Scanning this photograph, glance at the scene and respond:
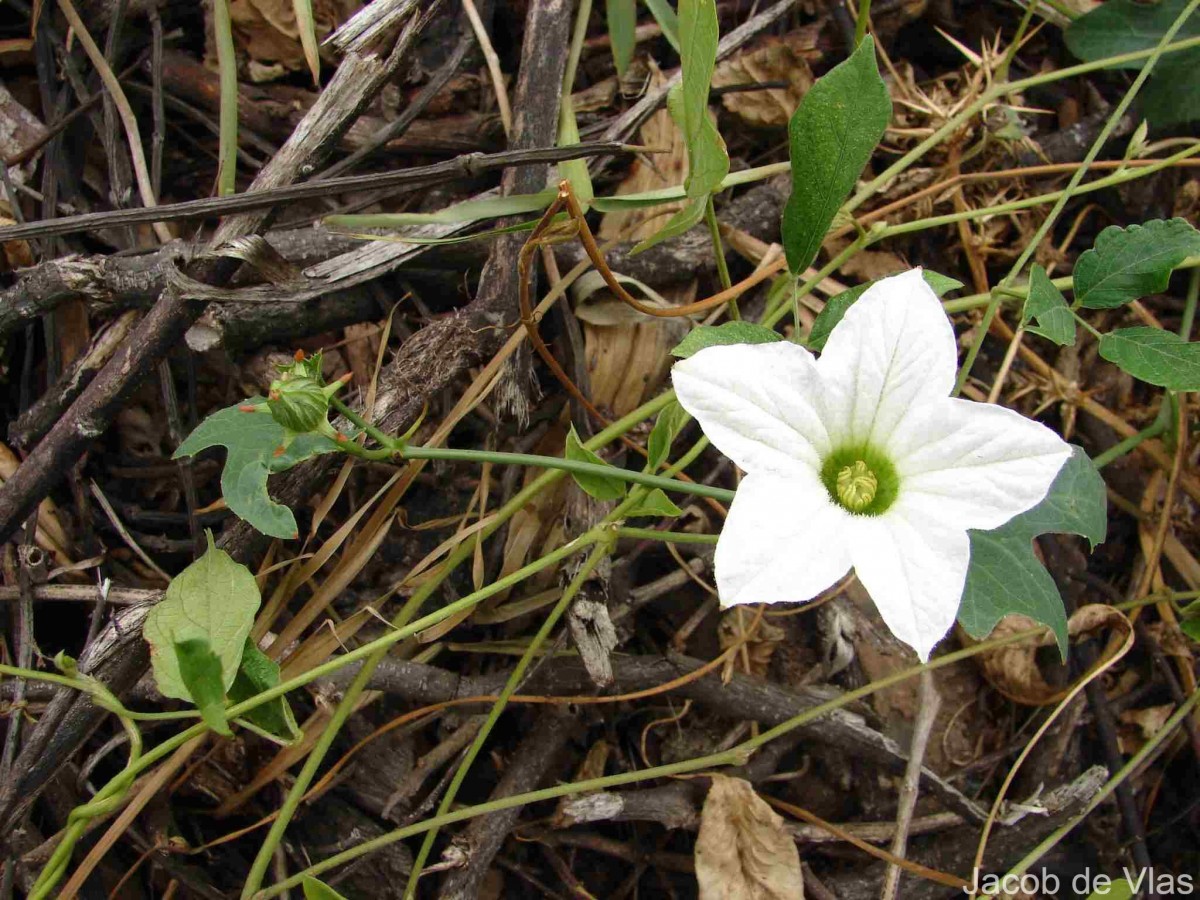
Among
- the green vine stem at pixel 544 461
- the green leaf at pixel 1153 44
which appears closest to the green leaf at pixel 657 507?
the green vine stem at pixel 544 461

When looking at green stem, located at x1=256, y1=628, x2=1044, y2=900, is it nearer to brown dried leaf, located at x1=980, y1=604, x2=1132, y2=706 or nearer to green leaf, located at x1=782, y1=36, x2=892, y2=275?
brown dried leaf, located at x1=980, y1=604, x2=1132, y2=706

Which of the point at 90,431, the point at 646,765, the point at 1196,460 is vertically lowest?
the point at 646,765

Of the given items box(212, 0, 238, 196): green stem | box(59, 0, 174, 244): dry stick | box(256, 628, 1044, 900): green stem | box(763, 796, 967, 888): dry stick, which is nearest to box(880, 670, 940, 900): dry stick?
box(763, 796, 967, 888): dry stick

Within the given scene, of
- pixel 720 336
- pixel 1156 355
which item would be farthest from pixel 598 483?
pixel 1156 355

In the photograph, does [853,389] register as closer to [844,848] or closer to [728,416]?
[728,416]

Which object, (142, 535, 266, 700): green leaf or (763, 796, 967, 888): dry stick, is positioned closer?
(142, 535, 266, 700): green leaf

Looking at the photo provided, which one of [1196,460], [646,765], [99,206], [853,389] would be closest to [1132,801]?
[1196,460]

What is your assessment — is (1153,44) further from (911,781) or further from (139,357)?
(139,357)
